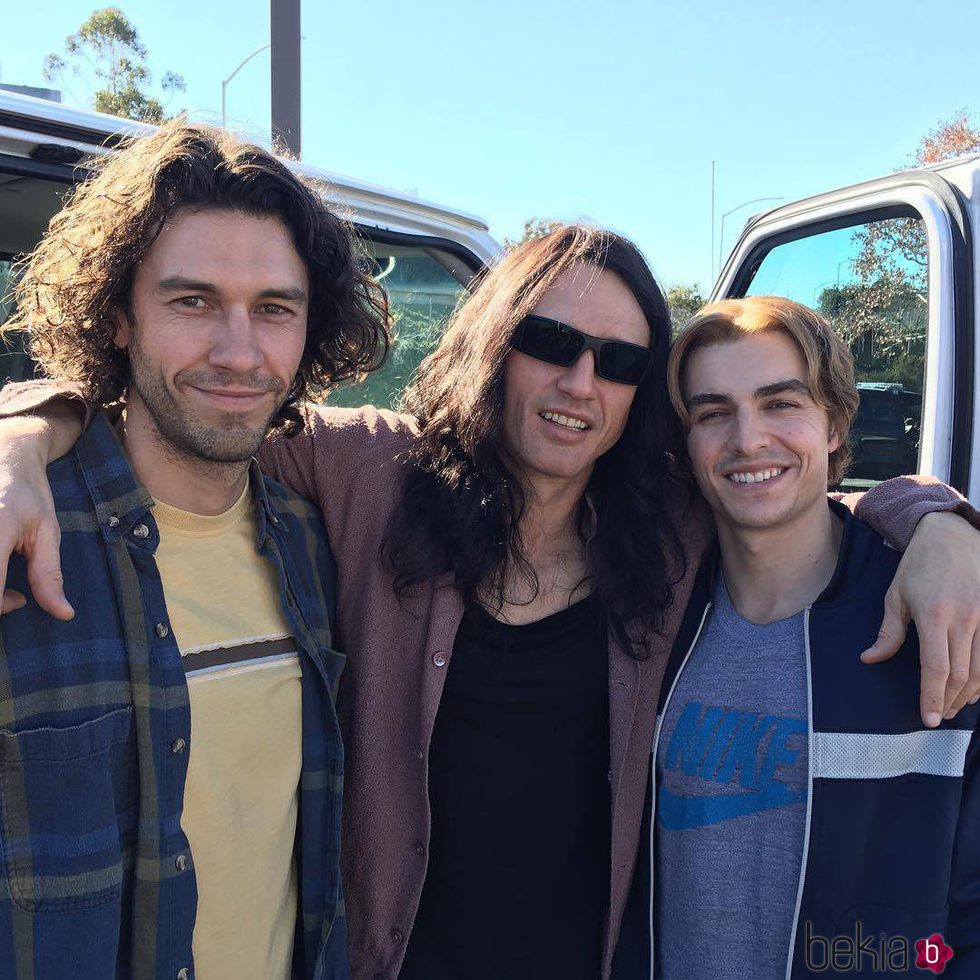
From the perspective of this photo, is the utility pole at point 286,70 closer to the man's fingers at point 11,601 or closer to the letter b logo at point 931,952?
the man's fingers at point 11,601

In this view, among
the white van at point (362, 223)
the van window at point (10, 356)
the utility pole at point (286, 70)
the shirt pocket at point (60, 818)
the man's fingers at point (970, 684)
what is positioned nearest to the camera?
the shirt pocket at point (60, 818)

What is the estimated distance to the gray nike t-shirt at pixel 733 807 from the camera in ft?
5.36

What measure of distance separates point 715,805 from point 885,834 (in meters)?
0.29

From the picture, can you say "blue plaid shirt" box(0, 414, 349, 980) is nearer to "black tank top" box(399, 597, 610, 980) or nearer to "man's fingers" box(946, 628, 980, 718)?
"black tank top" box(399, 597, 610, 980)

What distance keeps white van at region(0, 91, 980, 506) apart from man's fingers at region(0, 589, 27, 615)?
1.08 metres

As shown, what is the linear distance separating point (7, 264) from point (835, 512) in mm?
3015

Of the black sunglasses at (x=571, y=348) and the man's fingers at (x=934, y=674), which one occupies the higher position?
the black sunglasses at (x=571, y=348)

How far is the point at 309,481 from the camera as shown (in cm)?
211

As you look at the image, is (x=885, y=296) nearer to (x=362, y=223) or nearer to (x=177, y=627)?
(x=362, y=223)

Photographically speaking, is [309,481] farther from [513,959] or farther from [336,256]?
[513,959]

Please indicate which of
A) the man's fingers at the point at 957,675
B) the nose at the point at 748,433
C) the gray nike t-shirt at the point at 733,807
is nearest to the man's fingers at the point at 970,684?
the man's fingers at the point at 957,675

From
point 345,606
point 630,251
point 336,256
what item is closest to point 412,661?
point 345,606

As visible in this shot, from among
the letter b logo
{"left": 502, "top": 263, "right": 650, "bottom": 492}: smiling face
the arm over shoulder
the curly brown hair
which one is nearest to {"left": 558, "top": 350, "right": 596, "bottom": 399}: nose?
{"left": 502, "top": 263, "right": 650, "bottom": 492}: smiling face

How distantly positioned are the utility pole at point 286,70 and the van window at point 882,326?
2.64 metres
